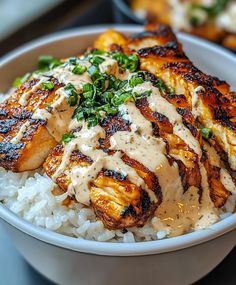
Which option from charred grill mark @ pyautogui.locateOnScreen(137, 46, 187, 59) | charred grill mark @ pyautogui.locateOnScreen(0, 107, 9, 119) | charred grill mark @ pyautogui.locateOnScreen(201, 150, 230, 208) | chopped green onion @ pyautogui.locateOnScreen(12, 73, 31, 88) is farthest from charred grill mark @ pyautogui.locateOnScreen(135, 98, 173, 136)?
chopped green onion @ pyautogui.locateOnScreen(12, 73, 31, 88)

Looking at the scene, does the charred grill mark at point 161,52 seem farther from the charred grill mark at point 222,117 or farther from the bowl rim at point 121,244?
the bowl rim at point 121,244

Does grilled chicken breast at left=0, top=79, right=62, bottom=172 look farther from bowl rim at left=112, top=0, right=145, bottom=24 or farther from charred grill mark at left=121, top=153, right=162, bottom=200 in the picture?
bowl rim at left=112, top=0, right=145, bottom=24

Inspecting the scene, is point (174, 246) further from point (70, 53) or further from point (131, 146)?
point (70, 53)

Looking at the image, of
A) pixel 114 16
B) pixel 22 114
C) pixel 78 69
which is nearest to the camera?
pixel 22 114

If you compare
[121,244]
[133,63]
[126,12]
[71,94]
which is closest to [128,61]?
[133,63]

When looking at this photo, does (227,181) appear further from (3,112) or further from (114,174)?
(3,112)

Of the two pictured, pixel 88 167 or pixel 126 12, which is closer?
pixel 88 167

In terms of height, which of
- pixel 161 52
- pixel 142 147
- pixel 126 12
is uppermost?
pixel 126 12
